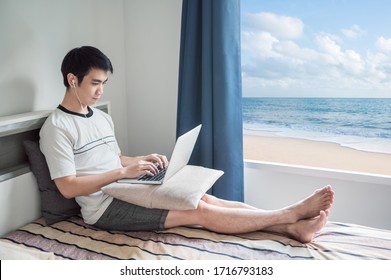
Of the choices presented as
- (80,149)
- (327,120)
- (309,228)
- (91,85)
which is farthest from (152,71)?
(309,228)

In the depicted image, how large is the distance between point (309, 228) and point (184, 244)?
48 cm

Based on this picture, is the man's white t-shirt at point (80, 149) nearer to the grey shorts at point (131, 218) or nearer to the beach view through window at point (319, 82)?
the grey shorts at point (131, 218)

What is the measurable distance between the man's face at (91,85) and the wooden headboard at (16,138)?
193mm

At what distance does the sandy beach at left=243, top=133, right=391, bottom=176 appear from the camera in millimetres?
2369

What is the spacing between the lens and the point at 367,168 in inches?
92.8

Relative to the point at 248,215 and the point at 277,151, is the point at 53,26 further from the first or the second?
the point at 277,151

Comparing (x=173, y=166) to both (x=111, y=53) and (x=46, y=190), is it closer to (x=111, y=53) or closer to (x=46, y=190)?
(x=46, y=190)

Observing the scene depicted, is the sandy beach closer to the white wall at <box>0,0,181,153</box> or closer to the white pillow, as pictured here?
the white wall at <box>0,0,181,153</box>

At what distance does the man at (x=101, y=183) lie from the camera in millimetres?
1501

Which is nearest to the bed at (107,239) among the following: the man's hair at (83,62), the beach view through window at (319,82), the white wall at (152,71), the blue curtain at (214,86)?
the man's hair at (83,62)

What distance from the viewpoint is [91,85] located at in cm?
165

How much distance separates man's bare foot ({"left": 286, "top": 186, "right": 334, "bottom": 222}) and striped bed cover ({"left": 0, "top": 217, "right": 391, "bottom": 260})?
0.10 meters
